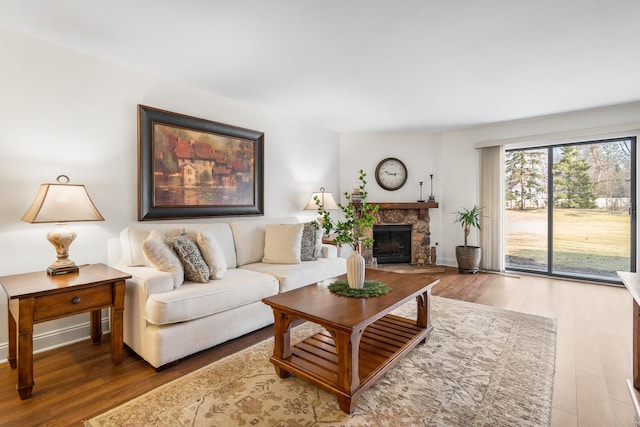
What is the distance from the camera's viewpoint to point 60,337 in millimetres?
2477

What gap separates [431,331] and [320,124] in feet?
11.3

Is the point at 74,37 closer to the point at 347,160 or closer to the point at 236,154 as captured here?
the point at 236,154

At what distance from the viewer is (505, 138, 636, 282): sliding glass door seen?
13.5 ft

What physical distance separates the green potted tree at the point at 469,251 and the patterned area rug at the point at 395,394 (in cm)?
239

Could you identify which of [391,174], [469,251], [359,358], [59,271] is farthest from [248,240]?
[469,251]

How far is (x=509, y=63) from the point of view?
278cm

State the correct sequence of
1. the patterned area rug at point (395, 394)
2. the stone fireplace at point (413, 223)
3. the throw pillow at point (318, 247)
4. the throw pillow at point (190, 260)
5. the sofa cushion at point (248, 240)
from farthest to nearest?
the stone fireplace at point (413, 223) < the throw pillow at point (318, 247) < the sofa cushion at point (248, 240) < the throw pillow at point (190, 260) < the patterned area rug at point (395, 394)

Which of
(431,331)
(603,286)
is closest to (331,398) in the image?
(431,331)

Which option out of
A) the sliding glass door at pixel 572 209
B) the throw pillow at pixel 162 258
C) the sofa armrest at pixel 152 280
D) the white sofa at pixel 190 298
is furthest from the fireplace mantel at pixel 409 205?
the sofa armrest at pixel 152 280

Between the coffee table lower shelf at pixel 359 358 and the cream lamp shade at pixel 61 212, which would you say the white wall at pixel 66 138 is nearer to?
the cream lamp shade at pixel 61 212

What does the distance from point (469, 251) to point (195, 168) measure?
160 inches

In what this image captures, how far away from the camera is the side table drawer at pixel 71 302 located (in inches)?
72.4

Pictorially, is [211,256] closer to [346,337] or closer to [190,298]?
[190,298]

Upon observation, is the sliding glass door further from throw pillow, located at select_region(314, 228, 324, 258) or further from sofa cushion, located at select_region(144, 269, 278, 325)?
sofa cushion, located at select_region(144, 269, 278, 325)
